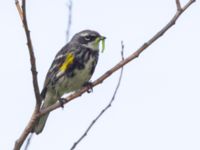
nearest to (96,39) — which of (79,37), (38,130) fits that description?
(79,37)

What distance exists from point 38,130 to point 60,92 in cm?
142

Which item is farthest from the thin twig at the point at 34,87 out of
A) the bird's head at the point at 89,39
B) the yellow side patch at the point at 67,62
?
the bird's head at the point at 89,39

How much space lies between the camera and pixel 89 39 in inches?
314

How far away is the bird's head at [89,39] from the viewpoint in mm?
7852

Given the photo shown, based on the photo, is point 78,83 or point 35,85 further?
point 78,83

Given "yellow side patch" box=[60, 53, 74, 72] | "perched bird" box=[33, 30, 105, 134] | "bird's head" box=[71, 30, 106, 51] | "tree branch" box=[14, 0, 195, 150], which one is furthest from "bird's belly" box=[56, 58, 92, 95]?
"tree branch" box=[14, 0, 195, 150]

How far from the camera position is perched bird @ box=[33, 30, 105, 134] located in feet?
23.8

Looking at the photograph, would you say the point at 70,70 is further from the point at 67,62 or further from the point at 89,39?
the point at 89,39

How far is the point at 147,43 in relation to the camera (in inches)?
168

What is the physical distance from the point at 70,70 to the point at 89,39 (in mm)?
913

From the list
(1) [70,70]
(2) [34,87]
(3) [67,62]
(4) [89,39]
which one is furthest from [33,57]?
(4) [89,39]

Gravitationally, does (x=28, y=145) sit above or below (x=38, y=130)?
above

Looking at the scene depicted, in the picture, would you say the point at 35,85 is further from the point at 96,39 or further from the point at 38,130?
the point at 96,39

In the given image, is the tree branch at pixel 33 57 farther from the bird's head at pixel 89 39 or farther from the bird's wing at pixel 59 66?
the bird's head at pixel 89 39
